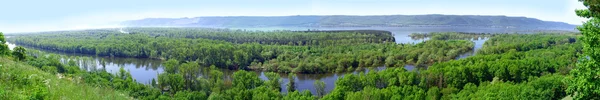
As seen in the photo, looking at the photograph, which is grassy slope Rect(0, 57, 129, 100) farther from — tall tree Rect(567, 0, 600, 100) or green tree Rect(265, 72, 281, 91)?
green tree Rect(265, 72, 281, 91)

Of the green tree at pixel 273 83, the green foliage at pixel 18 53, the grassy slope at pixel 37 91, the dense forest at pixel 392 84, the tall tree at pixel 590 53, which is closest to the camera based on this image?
the grassy slope at pixel 37 91

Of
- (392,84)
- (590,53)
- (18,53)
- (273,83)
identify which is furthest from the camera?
(273,83)

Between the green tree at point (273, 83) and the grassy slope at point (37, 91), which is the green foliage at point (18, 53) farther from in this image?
the grassy slope at point (37, 91)

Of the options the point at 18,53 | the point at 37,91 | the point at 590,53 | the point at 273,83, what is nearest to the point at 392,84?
the point at 273,83

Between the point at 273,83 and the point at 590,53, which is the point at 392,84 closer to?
the point at 273,83

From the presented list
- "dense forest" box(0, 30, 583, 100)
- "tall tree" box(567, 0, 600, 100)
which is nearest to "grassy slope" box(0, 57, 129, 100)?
"tall tree" box(567, 0, 600, 100)

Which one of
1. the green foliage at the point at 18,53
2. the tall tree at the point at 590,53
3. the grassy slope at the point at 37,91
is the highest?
the tall tree at the point at 590,53

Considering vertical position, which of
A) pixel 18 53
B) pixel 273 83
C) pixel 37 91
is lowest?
pixel 273 83

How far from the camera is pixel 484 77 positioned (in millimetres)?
28844

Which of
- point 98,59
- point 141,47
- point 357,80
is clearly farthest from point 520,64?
point 98,59

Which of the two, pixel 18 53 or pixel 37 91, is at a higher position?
pixel 37 91

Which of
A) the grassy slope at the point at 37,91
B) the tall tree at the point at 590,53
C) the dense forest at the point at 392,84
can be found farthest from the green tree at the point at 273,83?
the tall tree at the point at 590,53

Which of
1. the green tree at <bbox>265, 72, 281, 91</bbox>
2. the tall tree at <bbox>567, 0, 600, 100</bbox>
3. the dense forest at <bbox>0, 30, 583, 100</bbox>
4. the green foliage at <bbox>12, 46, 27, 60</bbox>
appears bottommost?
the green tree at <bbox>265, 72, 281, 91</bbox>

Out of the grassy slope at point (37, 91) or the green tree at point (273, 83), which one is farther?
the green tree at point (273, 83)
